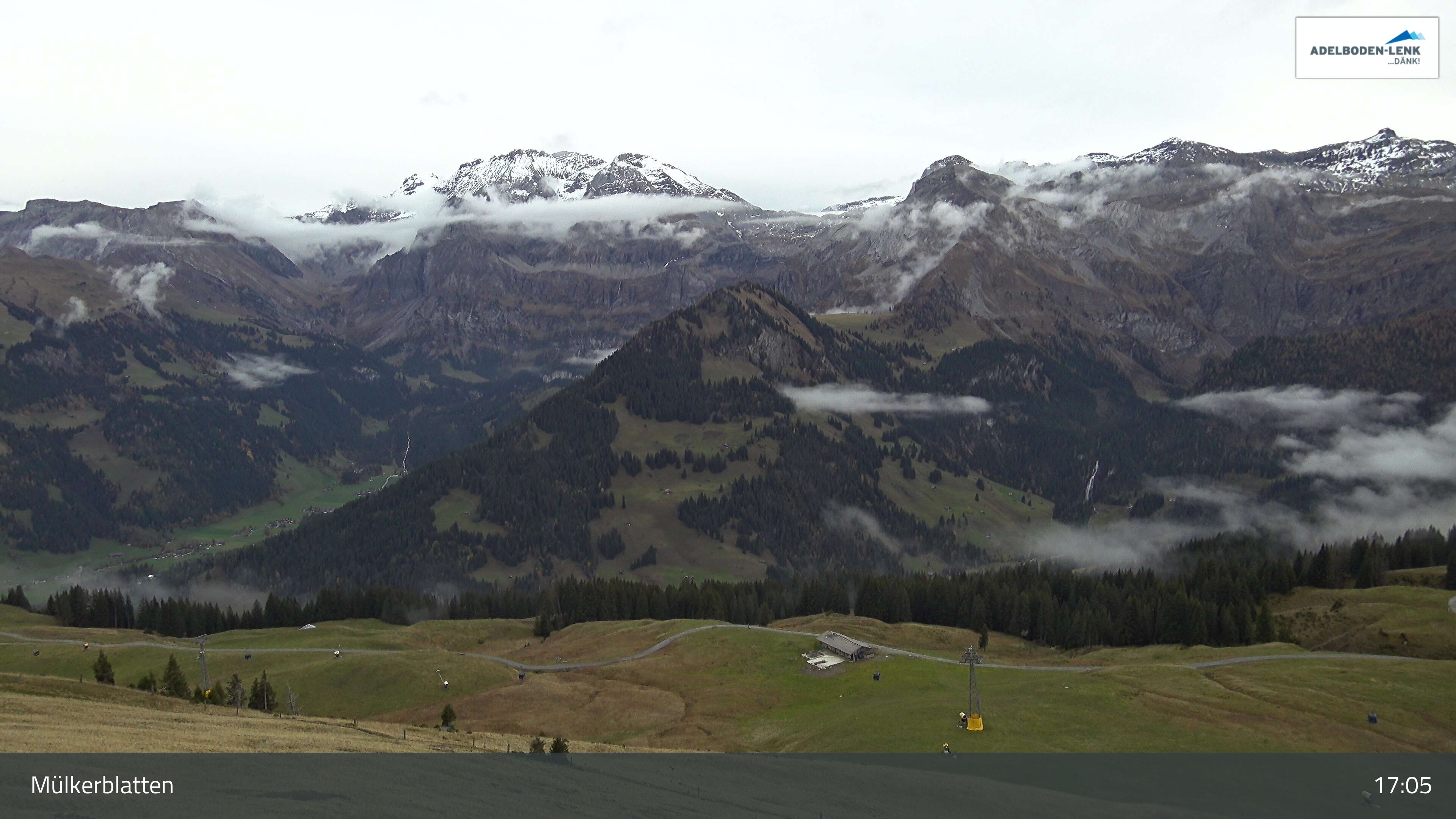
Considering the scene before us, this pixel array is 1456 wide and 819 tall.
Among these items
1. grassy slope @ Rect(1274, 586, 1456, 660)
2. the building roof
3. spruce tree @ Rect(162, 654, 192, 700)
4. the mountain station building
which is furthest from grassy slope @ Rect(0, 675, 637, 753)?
grassy slope @ Rect(1274, 586, 1456, 660)

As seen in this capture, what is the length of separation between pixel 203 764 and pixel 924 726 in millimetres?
71299

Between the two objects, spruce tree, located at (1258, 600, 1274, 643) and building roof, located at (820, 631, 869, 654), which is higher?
building roof, located at (820, 631, 869, 654)

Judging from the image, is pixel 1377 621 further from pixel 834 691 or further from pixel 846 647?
pixel 834 691

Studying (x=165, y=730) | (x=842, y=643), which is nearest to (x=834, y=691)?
(x=842, y=643)

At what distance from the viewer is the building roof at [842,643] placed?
482 feet

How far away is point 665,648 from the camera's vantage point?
544ft

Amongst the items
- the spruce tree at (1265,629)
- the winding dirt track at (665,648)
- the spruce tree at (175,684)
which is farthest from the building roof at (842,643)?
the spruce tree at (175,684)

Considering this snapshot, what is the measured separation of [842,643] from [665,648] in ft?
109

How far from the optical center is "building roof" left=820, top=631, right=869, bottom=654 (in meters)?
147

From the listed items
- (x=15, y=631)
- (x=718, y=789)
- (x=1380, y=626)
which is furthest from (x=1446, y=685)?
(x=15, y=631)

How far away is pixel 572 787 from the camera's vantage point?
6650 centimetres

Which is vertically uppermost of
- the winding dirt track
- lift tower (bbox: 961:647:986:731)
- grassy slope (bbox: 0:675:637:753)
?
grassy slope (bbox: 0:675:637:753)

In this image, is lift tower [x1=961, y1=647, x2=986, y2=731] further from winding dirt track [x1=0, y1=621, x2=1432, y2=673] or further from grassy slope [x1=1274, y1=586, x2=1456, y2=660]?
grassy slope [x1=1274, y1=586, x2=1456, y2=660]

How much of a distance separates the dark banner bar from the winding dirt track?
1440 inches
